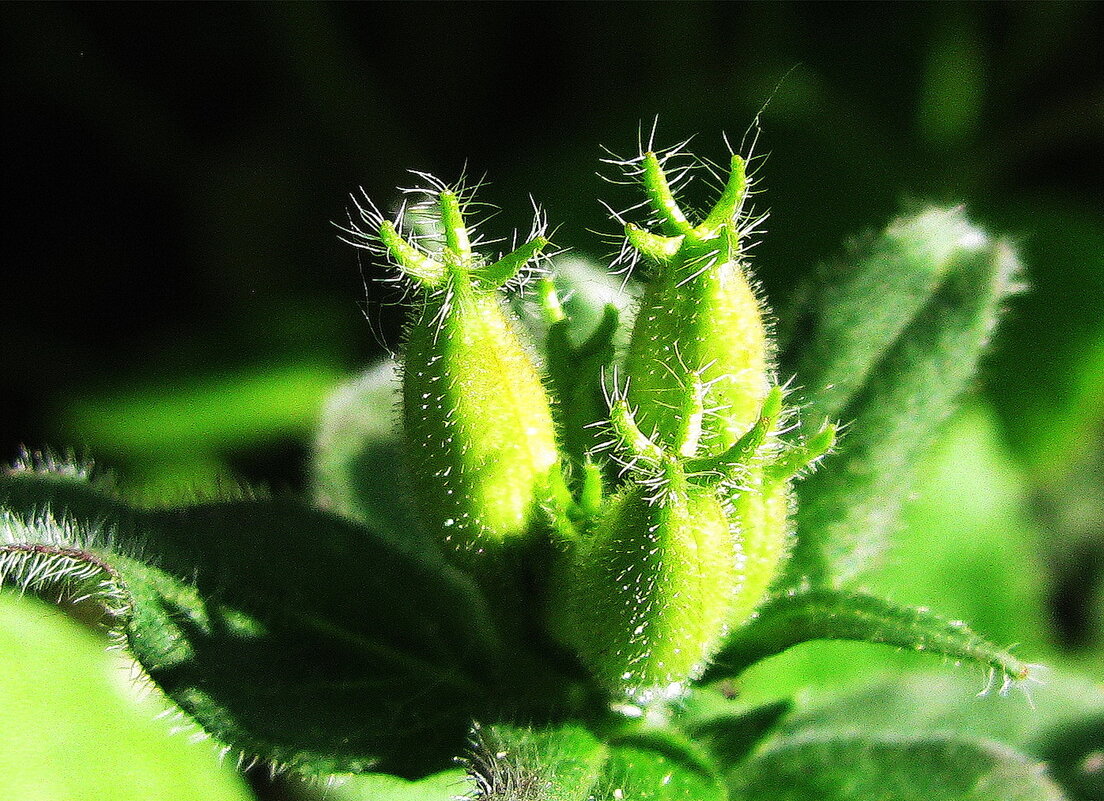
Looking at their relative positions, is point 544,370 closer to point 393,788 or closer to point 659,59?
point 393,788

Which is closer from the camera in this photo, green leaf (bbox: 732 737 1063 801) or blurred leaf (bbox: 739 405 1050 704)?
green leaf (bbox: 732 737 1063 801)

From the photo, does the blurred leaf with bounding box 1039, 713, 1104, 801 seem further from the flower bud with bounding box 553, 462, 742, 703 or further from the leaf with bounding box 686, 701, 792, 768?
the flower bud with bounding box 553, 462, 742, 703

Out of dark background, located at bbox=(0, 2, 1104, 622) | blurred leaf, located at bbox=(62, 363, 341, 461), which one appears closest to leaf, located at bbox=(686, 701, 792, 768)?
dark background, located at bbox=(0, 2, 1104, 622)

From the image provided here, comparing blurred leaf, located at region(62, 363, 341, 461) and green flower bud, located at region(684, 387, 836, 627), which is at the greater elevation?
blurred leaf, located at region(62, 363, 341, 461)

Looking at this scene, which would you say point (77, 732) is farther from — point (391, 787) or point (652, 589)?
point (652, 589)

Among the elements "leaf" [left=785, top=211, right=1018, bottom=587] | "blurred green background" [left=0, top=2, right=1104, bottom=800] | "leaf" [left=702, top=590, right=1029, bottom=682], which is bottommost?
"leaf" [left=702, top=590, right=1029, bottom=682]

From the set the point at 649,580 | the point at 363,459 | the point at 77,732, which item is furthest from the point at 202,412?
the point at 649,580
